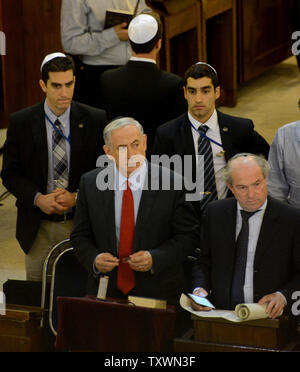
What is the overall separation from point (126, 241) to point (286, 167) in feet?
3.44

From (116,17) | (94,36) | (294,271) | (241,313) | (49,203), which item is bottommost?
(241,313)

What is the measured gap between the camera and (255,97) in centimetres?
953

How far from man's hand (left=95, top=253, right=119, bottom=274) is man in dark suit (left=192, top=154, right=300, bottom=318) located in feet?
1.32

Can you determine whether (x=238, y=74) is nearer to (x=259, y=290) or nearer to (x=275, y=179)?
(x=275, y=179)

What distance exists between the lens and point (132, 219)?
4469 millimetres

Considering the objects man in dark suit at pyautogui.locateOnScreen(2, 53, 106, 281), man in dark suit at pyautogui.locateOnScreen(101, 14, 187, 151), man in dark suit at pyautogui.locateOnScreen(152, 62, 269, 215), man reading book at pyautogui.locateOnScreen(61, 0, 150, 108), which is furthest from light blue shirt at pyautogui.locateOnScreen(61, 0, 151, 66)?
man in dark suit at pyautogui.locateOnScreen(152, 62, 269, 215)

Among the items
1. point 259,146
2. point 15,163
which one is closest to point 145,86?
point 259,146

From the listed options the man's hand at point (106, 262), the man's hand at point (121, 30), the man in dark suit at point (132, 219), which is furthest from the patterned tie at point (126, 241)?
the man's hand at point (121, 30)

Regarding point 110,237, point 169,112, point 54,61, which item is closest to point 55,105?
point 54,61

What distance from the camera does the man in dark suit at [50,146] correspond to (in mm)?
5172

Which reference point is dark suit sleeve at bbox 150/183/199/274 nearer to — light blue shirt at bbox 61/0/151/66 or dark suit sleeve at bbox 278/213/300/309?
dark suit sleeve at bbox 278/213/300/309

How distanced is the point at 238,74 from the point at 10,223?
344cm

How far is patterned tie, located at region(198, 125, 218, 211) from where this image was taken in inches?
198

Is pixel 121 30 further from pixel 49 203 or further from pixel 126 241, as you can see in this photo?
pixel 126 241
